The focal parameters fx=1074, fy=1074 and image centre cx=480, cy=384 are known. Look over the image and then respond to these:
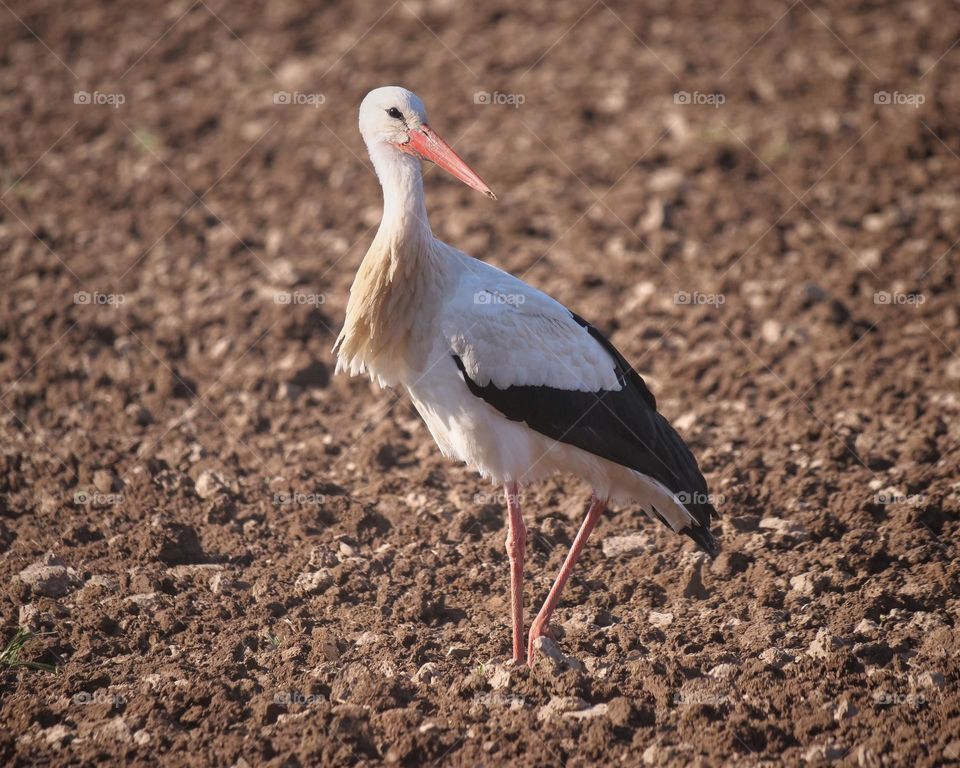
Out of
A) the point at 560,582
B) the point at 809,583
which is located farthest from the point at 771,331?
the point at 560,582

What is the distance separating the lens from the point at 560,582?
6324 mm

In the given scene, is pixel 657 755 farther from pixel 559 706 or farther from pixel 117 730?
pixel 117 730

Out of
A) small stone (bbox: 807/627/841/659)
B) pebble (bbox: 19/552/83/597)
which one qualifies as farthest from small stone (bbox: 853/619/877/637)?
pebble (bbox: 19/552/83/597)

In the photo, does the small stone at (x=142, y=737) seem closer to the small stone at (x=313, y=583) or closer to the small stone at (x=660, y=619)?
the small stone at (x=313, y=583)

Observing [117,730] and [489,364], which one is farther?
[489,364]

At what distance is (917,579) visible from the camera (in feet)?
21.1

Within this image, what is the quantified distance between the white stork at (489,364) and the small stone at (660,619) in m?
0.49

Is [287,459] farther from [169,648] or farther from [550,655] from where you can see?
[550,655]

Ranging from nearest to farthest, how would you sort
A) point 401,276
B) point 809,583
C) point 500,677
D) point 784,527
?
point 500,677
point 401,276
point 809,583
point 784,527

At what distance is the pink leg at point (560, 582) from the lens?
618 centimetres

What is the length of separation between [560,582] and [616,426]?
3.22ft

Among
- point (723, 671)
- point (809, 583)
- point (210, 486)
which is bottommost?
point (723, 671)

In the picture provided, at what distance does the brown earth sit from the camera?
220 inches

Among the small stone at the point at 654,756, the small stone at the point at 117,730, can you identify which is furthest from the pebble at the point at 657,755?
the small stone at the point at 117,730
